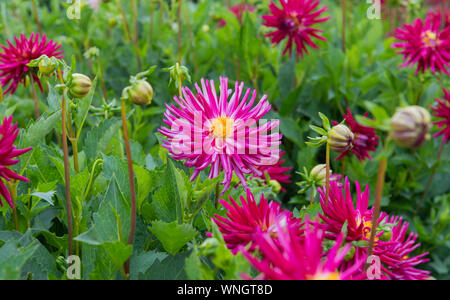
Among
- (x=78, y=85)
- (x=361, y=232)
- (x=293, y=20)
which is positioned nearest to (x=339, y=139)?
(x=361, y=232)

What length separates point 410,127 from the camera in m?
0.51

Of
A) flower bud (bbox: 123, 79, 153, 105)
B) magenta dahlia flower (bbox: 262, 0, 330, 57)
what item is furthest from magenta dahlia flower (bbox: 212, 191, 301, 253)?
magenta dahlia flower (bbox: 262, 0, 330, 57)

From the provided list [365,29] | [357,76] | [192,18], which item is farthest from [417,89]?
[192,18]

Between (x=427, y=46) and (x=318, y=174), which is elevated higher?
(x=427, y=46)

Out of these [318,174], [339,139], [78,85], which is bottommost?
[318,174]

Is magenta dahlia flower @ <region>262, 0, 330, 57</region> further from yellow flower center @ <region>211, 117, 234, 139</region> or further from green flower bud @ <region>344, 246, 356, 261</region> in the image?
green flower bud @ <region>344, 246, 356, 261</region>

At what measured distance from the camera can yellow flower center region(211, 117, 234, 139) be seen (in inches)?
31.2

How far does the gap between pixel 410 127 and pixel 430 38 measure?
954 millimetres

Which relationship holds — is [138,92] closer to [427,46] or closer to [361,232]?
[361,232]

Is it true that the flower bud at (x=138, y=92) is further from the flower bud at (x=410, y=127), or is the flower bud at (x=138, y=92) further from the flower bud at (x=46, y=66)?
the flower bud at (x=410, y=127)

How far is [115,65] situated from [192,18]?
1.21 ft

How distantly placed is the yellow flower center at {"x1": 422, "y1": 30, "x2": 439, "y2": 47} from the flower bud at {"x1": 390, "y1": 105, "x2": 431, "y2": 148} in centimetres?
92

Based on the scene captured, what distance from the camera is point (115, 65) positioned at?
188 cm

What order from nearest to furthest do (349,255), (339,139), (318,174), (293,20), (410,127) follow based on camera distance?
(410,127) < (349,255) < (339,139) < (318,174) < (293,20)
